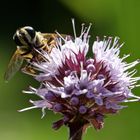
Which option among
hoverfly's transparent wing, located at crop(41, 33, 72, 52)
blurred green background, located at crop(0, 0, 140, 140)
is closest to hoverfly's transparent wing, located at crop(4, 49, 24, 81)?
hoverfly's transparent wing, located at crop(41, 33, 72, 52)

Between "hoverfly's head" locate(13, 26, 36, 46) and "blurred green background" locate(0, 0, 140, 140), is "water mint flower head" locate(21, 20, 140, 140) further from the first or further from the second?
→ "blurred green background" locate(0, 0, 140, 140)

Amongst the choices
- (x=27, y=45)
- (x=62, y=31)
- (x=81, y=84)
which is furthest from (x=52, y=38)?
(x=62, y=31)

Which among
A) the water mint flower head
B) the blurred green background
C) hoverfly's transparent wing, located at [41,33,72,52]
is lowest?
the water mint flower head

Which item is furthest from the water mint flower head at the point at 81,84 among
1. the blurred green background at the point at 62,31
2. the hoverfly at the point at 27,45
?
the blurred green background at the point at 62,31

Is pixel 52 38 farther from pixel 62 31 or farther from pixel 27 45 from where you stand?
pixel 62 31

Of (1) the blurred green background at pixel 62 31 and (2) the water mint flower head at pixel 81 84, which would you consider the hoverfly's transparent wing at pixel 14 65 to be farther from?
(1) the blurred green background at pixel 62 31

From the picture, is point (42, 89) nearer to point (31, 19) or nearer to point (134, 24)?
point (134, 24)
